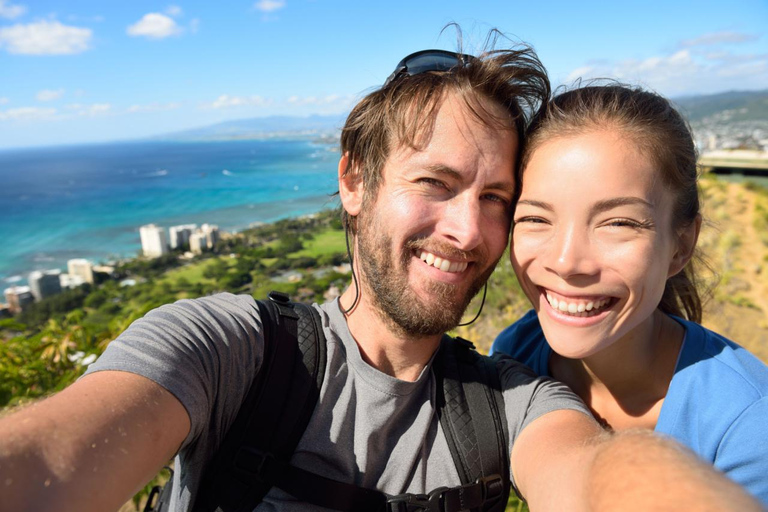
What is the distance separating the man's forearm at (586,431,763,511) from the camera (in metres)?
0.87

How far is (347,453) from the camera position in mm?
1776

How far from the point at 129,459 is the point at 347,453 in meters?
0.75

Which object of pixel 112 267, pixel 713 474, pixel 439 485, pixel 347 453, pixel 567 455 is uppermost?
pixel 713 474

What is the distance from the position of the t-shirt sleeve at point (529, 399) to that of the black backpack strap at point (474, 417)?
30mm

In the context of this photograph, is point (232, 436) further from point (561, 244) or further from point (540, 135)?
point (540, 135)

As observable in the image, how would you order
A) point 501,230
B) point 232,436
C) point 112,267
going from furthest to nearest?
point 112,267 → point 501,230 → point 232,436

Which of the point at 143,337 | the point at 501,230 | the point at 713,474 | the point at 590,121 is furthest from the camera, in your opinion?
the point at 501,230

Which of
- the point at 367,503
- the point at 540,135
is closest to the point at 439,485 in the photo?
the point at 367,503

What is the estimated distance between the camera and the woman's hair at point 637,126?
192 cm

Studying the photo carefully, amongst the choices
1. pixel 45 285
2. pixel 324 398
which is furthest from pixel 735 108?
pixel 45 285

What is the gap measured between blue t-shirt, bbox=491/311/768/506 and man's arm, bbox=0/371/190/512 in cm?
163

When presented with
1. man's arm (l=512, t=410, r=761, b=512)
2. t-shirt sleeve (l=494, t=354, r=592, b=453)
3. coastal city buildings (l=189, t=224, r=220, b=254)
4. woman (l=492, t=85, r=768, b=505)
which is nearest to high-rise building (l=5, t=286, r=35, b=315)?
coastal city buildings (l=189, t=224, r=220, b=254)

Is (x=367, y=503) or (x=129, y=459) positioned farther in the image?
(x=367, y=503)

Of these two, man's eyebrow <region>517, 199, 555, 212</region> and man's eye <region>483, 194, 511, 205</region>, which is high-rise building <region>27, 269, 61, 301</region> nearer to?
man's eye <region>483, 194, 511, 205</region>
